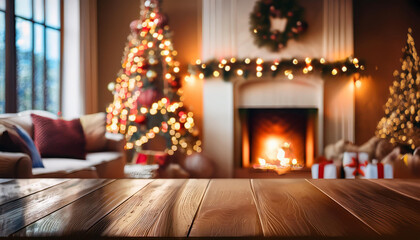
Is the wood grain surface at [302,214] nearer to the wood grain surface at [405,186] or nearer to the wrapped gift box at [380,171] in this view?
the wood grain surface at [405,186]

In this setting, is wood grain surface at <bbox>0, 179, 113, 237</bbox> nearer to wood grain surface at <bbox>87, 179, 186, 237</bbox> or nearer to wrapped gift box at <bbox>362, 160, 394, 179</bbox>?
wood grain surface at <bbox>87, 179, 186, 237</bbox>

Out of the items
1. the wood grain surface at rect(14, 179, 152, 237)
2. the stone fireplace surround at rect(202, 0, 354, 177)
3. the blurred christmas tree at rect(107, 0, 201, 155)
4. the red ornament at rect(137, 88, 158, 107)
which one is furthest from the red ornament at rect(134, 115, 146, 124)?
the wood grain surface at rect(14, 179, 152, 237)

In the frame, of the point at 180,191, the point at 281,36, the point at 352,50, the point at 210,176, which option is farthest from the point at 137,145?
the point at 180,191

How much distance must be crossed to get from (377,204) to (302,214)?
9.0 inches

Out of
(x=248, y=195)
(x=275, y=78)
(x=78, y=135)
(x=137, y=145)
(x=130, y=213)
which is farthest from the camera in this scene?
(x=275, y=78)

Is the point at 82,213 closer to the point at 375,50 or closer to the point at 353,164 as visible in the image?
the point at 353,164

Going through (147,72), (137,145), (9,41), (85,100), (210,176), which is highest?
(9,41)

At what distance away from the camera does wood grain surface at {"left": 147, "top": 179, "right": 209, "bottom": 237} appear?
0.71 meters

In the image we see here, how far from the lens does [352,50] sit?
4719mm

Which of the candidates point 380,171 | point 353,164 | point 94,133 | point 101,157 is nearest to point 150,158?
point 94,133

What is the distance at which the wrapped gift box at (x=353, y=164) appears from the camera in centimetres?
287

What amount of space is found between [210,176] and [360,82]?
7.48 ft

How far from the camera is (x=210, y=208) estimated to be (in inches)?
34.8

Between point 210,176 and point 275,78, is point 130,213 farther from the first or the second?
point 275,78
